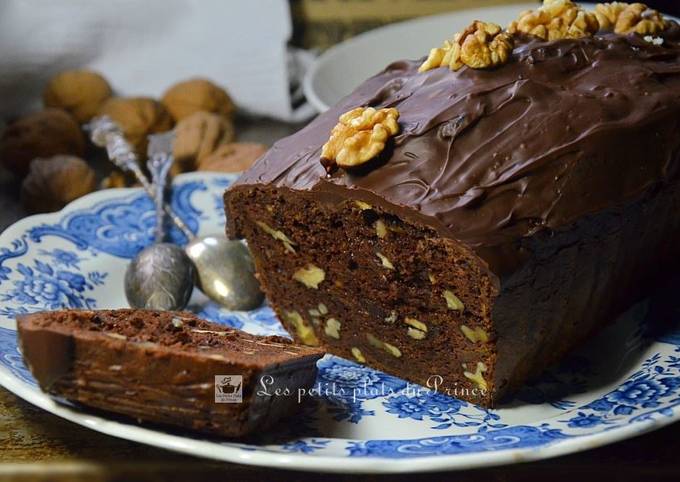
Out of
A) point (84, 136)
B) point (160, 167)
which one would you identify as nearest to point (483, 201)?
point (160, 167)

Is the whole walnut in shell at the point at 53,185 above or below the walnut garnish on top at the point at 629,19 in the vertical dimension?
below

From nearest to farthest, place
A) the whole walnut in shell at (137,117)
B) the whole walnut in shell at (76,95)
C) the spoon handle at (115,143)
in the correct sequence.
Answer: the spoon handle at (115,143) → the whole walnut in shell at (137,117) → the whole walnut in shell at (76,95)

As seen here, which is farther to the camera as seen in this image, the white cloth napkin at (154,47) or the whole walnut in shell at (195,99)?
the white cloth napkin at (154,47)

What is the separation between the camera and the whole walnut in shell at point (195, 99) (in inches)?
157

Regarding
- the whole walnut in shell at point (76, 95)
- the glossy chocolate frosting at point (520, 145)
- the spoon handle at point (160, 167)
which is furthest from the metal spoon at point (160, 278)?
the whole walnut in shell at point (76, 95)

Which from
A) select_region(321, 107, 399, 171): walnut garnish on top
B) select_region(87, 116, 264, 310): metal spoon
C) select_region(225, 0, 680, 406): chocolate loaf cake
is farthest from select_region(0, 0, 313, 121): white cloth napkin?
select_region(321, 107, 399, 171): walnut garnish on top

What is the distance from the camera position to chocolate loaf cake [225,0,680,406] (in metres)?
2.06

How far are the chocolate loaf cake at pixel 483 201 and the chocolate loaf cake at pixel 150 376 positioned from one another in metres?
0.44

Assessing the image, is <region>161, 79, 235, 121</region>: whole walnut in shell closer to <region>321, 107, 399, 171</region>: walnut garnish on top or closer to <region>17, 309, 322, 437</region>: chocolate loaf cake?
<region>321, 107, 399, 171</region>: walnut garnish on top

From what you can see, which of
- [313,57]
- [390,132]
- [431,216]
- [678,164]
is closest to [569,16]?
[678,164]

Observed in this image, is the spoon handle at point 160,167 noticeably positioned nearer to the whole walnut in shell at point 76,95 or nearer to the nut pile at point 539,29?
the whole walnut in shell at point 76,95

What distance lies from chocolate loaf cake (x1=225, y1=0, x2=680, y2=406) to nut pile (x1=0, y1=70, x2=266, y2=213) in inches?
42.1

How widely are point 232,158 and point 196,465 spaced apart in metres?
1.67

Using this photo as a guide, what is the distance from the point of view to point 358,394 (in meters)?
2.34
